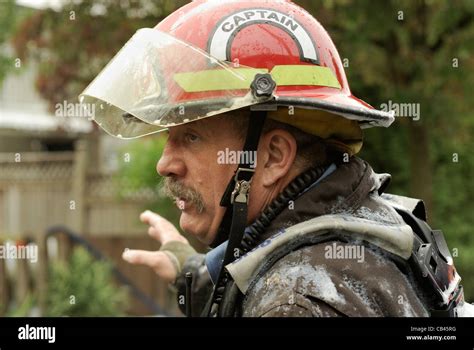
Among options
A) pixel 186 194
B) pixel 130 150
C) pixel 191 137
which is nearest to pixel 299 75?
pixel 191 137

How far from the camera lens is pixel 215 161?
235cm

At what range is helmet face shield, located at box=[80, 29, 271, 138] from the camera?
2250mm

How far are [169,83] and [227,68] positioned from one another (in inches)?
6.7

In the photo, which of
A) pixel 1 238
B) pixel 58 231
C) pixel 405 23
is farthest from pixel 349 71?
pixel 1 238

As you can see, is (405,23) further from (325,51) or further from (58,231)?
(325,51)

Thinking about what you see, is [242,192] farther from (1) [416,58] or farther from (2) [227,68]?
(1) [416,58]

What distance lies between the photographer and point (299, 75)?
2305 mm

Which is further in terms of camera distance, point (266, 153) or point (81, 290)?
point (81, 290)

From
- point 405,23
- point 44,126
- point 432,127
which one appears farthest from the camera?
point 44,126

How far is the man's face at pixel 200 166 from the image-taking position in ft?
7.66

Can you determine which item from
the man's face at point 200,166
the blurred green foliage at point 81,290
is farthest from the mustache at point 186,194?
the blurred green foliage at point 81,290

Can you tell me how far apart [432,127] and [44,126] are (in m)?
8.50

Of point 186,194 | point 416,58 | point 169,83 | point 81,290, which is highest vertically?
point 416,58

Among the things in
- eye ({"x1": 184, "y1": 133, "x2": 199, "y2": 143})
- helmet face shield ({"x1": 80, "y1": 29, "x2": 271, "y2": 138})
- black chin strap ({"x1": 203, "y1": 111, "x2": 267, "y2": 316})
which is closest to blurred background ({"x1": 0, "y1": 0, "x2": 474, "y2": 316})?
helmet face shield ({"x1": 80, "y1": 29, "x2": 271, "y2": 138})
